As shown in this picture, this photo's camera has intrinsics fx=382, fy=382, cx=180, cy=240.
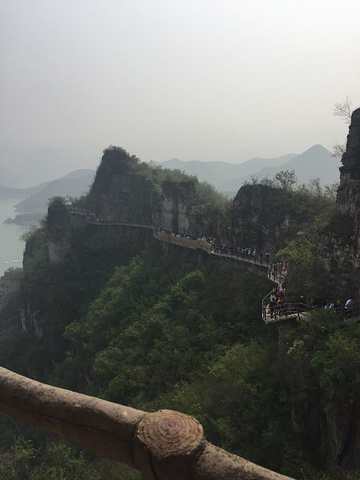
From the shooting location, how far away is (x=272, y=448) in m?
13.7

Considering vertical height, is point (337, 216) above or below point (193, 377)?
above

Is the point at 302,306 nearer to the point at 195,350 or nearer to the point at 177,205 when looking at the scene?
the point at 195,350

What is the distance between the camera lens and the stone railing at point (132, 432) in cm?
218

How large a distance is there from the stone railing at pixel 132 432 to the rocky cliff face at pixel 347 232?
16117 millimetres

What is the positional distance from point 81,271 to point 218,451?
151 ft

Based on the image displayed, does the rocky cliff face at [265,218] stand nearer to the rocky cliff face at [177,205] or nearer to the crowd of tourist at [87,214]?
the rocky cliff face at [177,205]

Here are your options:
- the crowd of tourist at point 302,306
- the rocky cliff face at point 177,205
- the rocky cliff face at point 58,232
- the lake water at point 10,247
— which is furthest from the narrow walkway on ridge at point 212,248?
the lake water at point 10,247

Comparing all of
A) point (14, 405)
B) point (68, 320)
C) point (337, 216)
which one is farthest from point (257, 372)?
point (68, 320)

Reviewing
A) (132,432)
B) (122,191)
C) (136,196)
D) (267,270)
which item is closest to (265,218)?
(267,270)

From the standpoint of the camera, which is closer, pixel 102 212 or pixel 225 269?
pixel 225 269

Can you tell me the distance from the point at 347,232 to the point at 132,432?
55.8ft

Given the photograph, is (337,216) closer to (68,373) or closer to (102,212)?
(68,373)

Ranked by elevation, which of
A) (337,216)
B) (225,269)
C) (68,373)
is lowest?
(68,373)

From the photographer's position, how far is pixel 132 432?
7.84 feet
